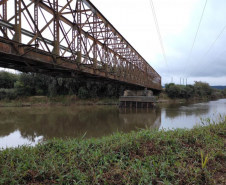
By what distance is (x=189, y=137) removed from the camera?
19.6 feet

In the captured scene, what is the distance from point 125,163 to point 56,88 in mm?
42701

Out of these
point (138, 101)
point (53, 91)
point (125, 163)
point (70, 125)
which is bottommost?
point (70, 125)

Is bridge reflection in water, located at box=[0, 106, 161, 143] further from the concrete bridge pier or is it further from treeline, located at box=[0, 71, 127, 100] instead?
treeline, located at box=[0, 71, 127, 100]

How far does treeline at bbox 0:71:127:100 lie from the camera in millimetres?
42250

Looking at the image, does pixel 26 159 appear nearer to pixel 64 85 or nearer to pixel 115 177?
pixel 115 177

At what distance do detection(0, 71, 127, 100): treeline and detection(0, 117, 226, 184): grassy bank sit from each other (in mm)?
35778

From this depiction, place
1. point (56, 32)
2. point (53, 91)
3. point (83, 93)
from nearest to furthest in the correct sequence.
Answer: point (56, 32)
point (83, 93)
point (53, 91)

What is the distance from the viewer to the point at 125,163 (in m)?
4.42

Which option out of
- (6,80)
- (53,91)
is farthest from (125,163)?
(6,80)

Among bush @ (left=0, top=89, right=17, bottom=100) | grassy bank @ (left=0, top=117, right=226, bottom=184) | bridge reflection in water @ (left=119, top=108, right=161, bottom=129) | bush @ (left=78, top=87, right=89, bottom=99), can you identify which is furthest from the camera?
bush @ (left=78, top=87, right=89, bottom=99)

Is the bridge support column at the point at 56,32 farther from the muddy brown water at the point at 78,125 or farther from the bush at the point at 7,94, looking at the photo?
the bush at the point at 7,94

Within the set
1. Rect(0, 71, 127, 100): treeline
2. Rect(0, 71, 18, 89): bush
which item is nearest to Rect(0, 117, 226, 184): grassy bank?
Rect(0, 71, 127, 100): treeline

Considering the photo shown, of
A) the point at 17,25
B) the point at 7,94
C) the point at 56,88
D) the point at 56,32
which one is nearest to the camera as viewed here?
the point at 17,25

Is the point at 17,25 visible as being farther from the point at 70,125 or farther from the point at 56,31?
the point at 70,125
